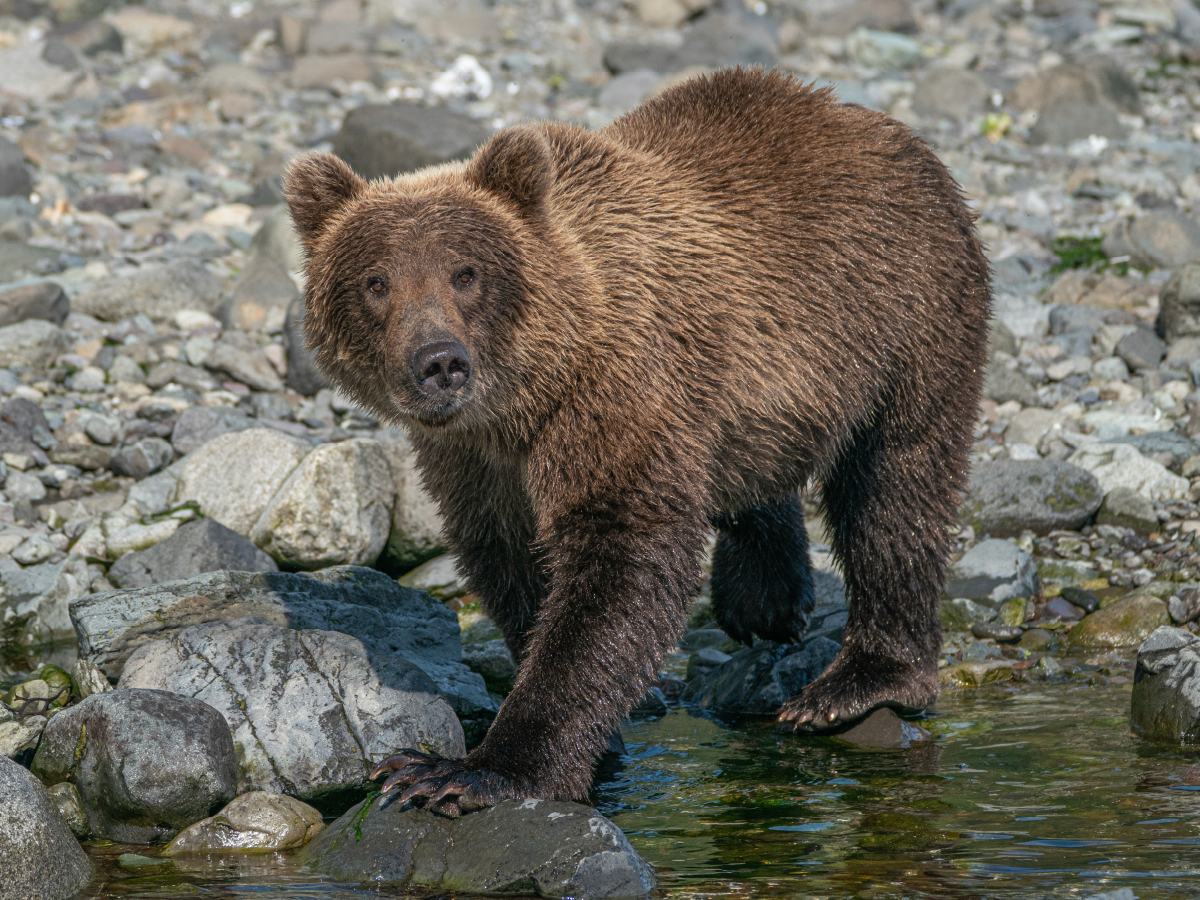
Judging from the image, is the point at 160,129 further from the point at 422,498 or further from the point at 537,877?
the point at 537,877

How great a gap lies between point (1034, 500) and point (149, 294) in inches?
314

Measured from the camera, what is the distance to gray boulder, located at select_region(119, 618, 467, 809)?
21.4ft

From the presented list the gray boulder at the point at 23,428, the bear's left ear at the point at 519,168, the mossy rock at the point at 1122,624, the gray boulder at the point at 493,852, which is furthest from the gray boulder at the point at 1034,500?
the gray boulder at the point at 23,428

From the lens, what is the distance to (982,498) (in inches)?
399

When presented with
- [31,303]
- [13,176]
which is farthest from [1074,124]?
[31,303]

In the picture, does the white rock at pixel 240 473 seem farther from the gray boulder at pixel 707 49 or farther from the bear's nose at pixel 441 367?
the gray boulder at pixel 707 49

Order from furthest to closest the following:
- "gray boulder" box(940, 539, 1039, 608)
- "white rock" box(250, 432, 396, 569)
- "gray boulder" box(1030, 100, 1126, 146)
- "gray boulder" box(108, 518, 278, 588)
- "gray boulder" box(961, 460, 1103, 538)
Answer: "gray boulder" box(1030, 100, 1126, 146)
"gray boulder" box(961, 460, 1103, 538)
"white rock" box(250, 432, 396, 569)
"gray boulder" box(940, 539, 1039, 608)
"gray boulder" box(108, 518, 278, 588)

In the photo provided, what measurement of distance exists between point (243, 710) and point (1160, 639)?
14.9 ft

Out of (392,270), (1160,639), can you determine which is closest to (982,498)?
(1160,639)

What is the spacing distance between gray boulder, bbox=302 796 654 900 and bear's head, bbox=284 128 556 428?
166 cm

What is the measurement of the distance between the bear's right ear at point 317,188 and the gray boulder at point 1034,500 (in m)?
5.38

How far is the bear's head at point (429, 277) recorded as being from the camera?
19.2ft

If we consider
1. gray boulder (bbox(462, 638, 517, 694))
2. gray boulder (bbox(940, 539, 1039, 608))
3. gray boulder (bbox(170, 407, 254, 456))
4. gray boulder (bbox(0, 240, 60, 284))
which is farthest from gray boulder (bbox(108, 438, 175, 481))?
gray boulder (bbox(940, 539, 1039, 608))

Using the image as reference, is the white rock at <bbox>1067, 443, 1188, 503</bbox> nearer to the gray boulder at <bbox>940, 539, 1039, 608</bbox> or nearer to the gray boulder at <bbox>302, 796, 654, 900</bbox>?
the gray boulder at <bbox>940, 539, 1039, 608</bbox>
